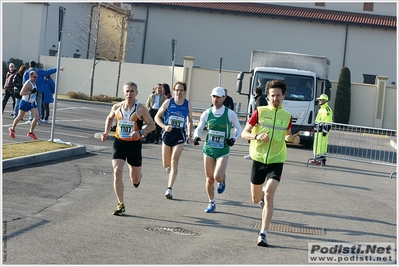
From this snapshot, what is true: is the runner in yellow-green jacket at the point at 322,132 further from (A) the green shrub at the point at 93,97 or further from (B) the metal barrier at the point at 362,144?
(A) the green shrub at the point at 93,97

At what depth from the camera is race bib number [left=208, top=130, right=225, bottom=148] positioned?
10.4 meters

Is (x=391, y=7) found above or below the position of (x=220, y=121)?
above

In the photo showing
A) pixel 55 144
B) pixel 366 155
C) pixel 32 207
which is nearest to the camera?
pixel 32 207

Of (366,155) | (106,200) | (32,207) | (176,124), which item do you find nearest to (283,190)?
(176,124)

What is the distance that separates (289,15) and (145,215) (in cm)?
4411

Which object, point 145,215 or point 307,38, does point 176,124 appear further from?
point 307,38

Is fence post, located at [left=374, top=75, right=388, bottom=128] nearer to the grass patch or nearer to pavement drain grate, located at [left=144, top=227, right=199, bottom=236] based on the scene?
the grass patch

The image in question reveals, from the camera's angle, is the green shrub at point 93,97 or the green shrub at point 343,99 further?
the green shrub at point 343,99

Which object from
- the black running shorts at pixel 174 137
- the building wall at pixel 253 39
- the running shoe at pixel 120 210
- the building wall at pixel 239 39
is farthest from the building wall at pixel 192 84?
the running shoe at pixel 120 210

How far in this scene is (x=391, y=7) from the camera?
57.0 meters

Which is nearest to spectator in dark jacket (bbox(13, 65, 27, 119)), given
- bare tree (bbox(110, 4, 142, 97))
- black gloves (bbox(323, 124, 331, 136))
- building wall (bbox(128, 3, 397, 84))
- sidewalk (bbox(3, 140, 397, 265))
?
sidewalk (bbox(3, 140, 397, 265))

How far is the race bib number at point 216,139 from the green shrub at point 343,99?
33.6 metres

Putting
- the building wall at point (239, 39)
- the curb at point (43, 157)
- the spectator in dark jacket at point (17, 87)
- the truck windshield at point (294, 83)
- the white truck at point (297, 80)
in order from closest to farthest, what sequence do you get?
the curb at point (43, 157) < the spectator in dark jacket at point (17, 87) < the white truck at point (297, 80) < the truck windshield at point (294, 83) < the building wall at point (239, 39)

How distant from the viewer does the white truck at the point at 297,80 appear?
24.3m
